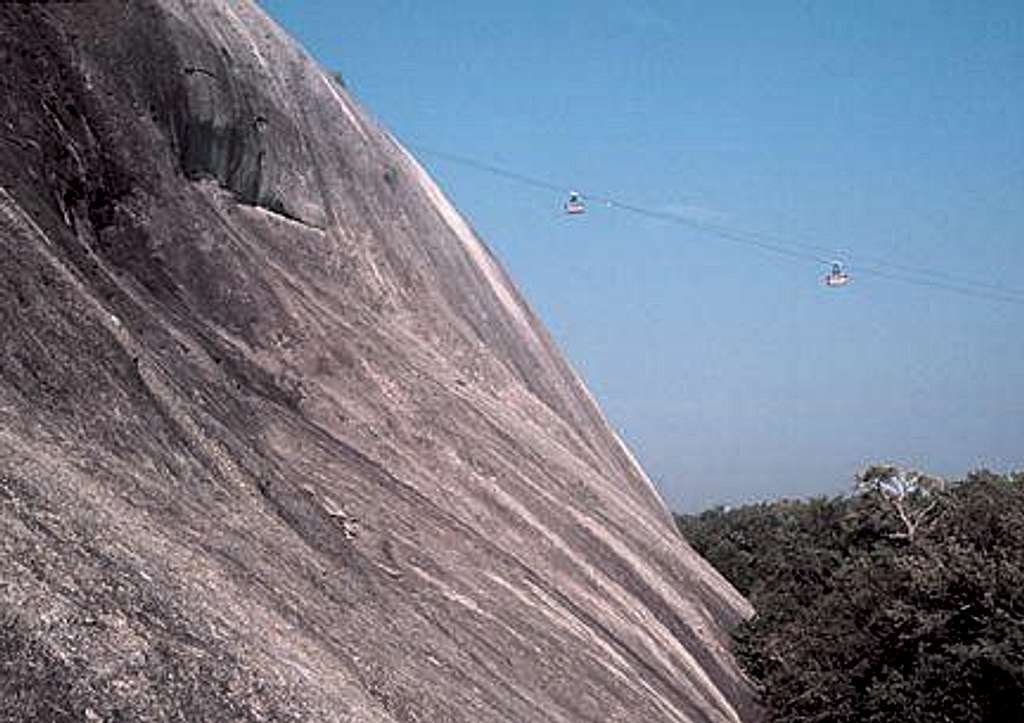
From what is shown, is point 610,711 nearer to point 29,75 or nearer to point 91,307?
point 91,307

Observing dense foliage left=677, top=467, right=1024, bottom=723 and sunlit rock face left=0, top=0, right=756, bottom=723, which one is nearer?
sunlit rock face left=0, top=0, right=756, bottom=723

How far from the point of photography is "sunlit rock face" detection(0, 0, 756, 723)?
1045 centimetres

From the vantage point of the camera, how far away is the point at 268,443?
59.2 ft

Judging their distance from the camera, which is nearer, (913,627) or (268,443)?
(268,443)

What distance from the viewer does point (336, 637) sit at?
13055mm

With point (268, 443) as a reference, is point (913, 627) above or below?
above

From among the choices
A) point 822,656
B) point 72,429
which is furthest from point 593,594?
point 72,429

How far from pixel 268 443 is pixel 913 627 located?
16.3 m

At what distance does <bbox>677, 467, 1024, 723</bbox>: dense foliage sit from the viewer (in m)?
24.8

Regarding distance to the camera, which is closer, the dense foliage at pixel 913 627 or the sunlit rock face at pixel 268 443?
the sunlit rock face at pixel 268 443

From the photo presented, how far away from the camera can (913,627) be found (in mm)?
27016

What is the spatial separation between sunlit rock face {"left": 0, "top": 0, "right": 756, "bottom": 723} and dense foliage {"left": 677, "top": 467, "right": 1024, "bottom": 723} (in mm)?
1482

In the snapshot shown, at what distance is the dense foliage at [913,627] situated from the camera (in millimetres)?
24844

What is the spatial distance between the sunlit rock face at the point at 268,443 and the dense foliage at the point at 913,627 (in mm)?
1482
